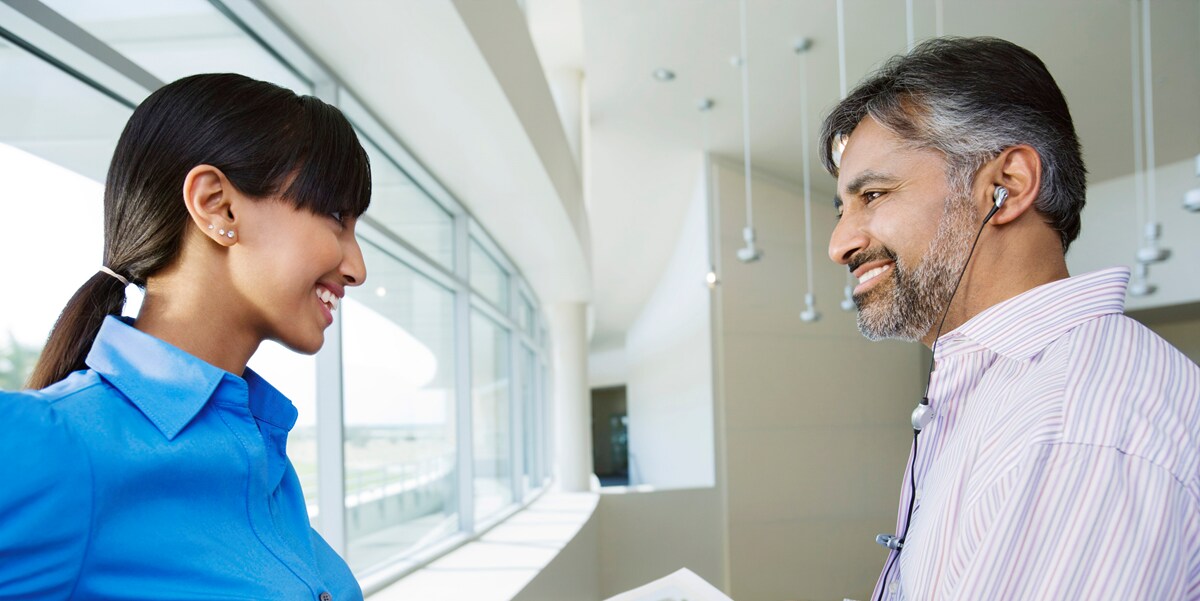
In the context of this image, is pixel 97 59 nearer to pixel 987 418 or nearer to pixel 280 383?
pixel 280 383

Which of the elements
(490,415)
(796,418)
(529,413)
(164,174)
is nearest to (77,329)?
(164,174)

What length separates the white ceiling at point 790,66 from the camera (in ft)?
18.0

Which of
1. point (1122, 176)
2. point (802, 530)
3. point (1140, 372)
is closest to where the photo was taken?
point (1140, 372)

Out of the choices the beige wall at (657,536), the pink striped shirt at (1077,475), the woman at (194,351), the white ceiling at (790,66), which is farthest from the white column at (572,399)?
the pink striped shirt at (1077,475)

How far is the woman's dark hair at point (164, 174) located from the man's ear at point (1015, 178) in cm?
90

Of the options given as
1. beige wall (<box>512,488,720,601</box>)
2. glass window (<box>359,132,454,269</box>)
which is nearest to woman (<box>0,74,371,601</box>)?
glass window (<box>359,132,454,269</box>)

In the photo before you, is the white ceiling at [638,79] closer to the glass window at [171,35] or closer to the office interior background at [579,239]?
the office interior background at [579,239]

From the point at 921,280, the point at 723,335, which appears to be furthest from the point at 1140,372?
the point at 723,335

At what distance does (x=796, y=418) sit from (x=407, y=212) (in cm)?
612

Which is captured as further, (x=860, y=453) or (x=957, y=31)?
(x=860, y=453)

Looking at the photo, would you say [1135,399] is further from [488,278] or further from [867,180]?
[488,278]

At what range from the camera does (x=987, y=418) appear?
941mm

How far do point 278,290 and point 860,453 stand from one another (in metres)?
9.59

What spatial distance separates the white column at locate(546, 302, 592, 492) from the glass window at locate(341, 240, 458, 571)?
12.1 feet
